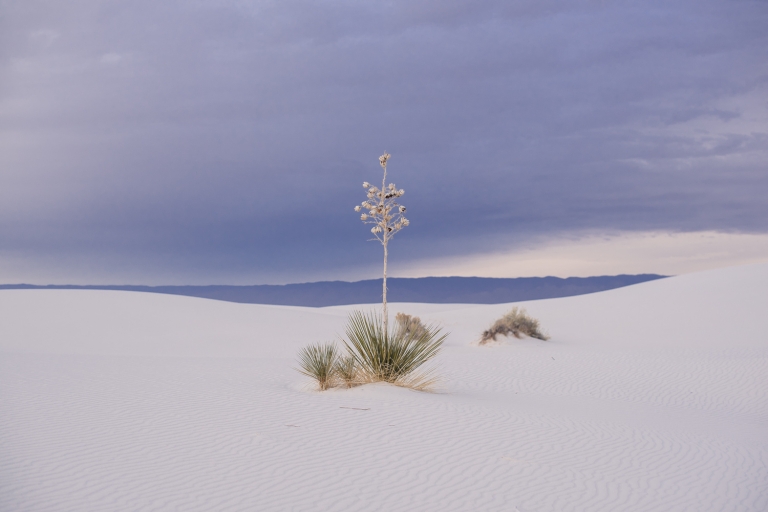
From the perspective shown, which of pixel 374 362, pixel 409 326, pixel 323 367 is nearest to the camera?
pixel 374 362

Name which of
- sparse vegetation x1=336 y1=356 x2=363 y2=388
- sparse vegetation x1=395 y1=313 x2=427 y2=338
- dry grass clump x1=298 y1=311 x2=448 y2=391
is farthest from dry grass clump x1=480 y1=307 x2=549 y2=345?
sparse vegetation x1=336 y1=356 x2=363 y2=388

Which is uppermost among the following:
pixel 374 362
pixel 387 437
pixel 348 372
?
pixel 374 362

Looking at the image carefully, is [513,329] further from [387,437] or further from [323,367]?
[387,437]

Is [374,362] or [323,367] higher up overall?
[374,362]

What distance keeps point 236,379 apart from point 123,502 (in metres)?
6.84

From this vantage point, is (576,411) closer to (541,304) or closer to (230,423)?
(230,423)

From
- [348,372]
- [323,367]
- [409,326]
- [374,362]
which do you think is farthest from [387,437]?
[409,326]

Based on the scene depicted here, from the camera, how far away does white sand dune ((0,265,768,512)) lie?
481cm

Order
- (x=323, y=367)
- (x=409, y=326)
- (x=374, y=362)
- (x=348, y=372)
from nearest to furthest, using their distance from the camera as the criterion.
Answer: (x=374, y=362)
(x=348, y=372)
(x=323, y=367)
(x=409, y=326)

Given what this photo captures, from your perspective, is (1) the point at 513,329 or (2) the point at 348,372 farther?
(1) the point at 513,329

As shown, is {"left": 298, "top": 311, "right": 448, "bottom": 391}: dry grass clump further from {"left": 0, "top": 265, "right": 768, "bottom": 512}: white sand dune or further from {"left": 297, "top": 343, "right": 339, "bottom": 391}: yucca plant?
{"left": 0, "top": 265, "right": 768, "bottom": 512}: white sand dune

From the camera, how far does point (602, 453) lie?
6.62 metres

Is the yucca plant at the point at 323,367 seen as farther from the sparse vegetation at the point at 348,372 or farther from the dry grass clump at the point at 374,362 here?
the sparse vegetation at the point at 348,372

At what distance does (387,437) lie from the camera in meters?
6.50
